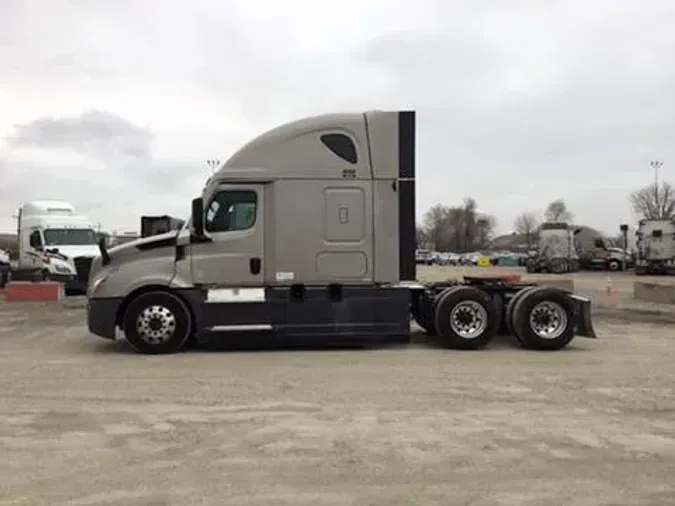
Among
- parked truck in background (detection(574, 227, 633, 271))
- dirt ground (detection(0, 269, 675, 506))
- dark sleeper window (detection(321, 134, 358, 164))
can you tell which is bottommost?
dirt ground (detection(0, 269, 675, 506))

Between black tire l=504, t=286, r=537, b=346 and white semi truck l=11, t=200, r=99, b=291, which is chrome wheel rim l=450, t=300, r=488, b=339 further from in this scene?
white semi truck l=11, t=200, r=99, b=291

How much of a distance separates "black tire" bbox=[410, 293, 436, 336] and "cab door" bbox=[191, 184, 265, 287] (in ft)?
9.22

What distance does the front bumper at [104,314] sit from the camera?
12766mm

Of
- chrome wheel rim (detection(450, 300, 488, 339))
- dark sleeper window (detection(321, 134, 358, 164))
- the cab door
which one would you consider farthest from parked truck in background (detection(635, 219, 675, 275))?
the cab door

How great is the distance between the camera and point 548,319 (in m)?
13.3

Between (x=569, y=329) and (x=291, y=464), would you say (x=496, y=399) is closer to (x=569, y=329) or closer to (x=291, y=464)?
(x=291, y=464)

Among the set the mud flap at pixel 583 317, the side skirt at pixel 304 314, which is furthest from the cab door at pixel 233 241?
the mud flap at pixel 583 317

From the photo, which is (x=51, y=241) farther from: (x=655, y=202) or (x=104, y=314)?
(x=655, y=202)

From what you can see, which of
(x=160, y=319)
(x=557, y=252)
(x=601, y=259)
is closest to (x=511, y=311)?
(x=160, y=319)

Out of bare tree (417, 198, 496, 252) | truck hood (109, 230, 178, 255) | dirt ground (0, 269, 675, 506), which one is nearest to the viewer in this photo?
dirt ground (0, 269, 675, 506)

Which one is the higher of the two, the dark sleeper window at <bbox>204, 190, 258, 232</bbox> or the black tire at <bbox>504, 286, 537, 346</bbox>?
the dark sleeper window at <bbox>204, 190, 258, 232</bbox>

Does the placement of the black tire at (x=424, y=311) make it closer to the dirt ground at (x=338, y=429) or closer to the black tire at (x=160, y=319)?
the dirt ground at (x=338, y=429)

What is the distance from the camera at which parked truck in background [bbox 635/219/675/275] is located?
47.5 metres

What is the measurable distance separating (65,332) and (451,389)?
31.0 ft
